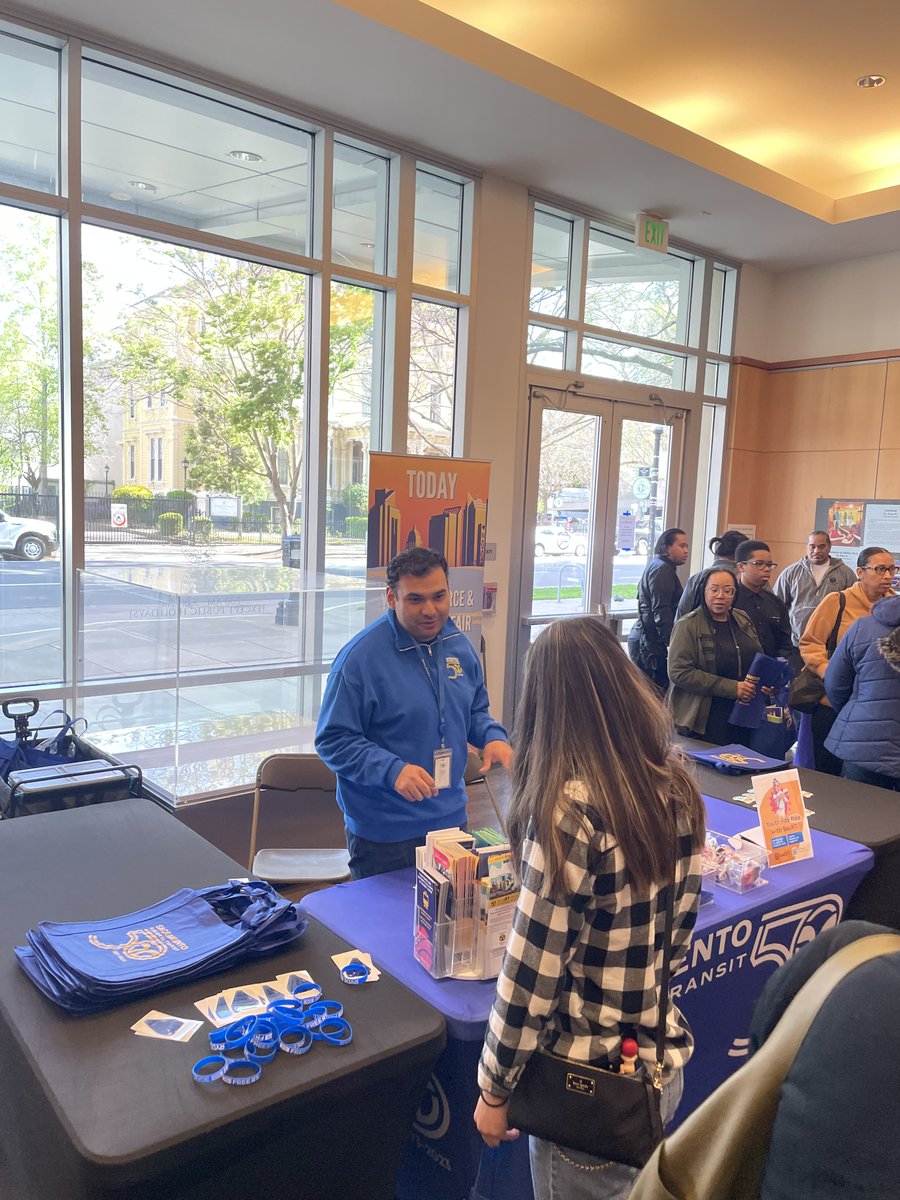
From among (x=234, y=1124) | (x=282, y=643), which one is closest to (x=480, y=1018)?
(x=234, y=1124)

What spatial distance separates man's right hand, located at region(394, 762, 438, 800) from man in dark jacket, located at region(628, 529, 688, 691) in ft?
12.0

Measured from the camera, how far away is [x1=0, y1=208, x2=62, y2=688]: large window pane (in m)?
3.78

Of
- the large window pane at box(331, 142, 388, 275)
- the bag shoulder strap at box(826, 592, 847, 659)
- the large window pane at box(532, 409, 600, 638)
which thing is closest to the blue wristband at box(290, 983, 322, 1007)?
the bag shoulder strap at box(826, 592, 847, 659)

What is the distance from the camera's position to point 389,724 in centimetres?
237

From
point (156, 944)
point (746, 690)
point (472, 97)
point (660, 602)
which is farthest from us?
point (660, 602)

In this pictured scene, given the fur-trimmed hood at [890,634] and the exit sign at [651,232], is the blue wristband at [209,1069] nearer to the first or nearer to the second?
the fur-trimmed hood at [890,634]

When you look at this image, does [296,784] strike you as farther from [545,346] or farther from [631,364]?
[631,364]

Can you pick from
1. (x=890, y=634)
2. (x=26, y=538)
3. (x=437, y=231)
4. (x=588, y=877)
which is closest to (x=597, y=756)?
(x=588, y=877)

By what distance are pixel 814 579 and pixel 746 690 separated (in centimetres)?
249

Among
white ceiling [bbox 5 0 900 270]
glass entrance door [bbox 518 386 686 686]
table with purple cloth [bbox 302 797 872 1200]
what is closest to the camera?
table with purple cloth [bbox 302 797 872 1200]

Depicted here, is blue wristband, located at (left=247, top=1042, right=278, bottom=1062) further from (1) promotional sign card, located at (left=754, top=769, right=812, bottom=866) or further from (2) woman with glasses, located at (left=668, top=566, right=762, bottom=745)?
(2) woman with glasses, located at (left=668, top=566, right=762, bottom=745)

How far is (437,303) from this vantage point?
5258mm

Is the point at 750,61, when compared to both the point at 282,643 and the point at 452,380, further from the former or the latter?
the point at 282,643

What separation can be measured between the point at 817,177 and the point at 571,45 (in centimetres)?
263
